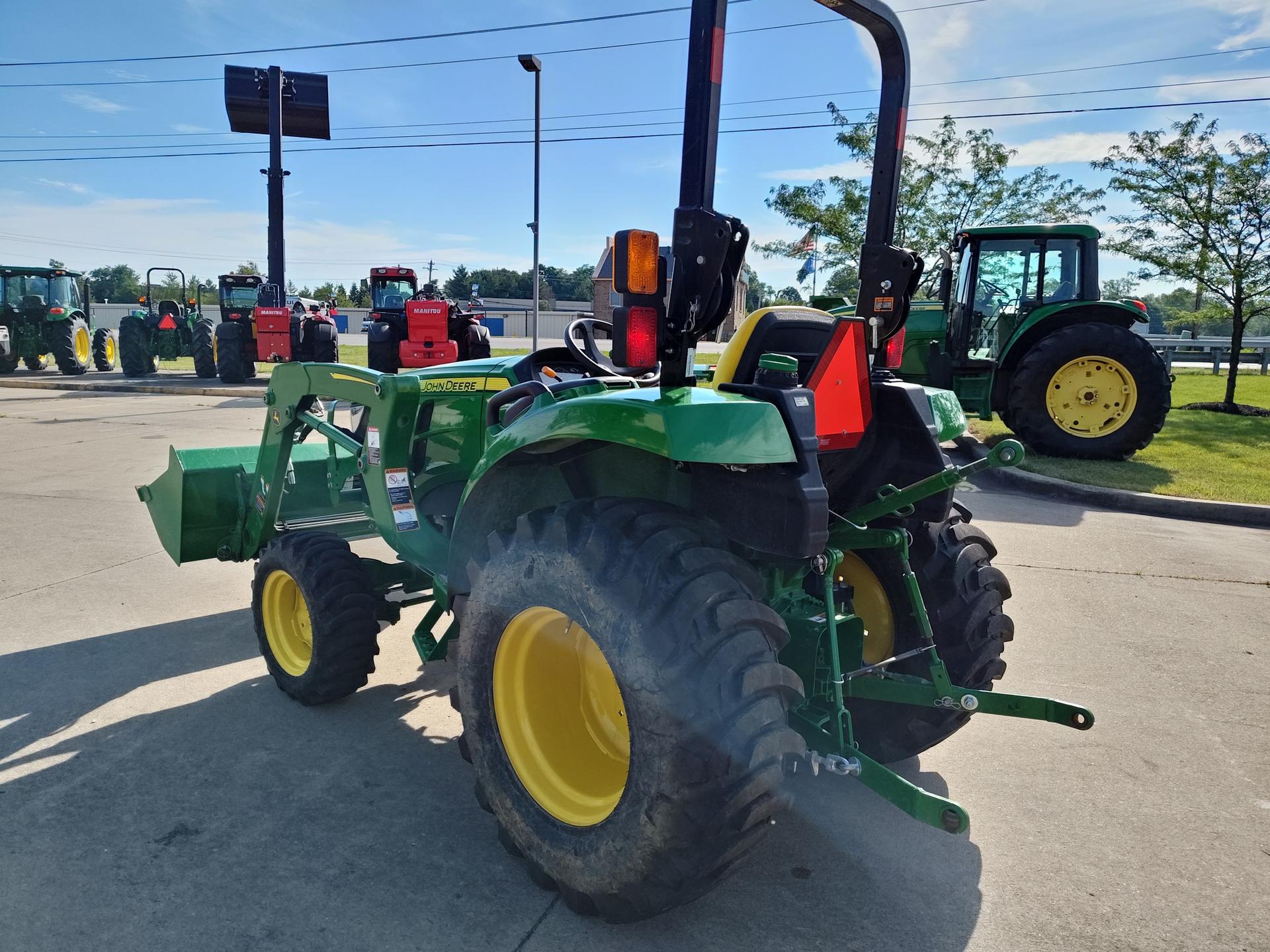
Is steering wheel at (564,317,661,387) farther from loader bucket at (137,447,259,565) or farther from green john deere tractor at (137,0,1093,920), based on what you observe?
loader bucket at (137,447,259,565)

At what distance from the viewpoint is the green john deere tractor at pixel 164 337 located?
19.4 metres

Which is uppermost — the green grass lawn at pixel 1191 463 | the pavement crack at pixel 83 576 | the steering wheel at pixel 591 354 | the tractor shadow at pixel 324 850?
the steering wheel at pixel 591 354

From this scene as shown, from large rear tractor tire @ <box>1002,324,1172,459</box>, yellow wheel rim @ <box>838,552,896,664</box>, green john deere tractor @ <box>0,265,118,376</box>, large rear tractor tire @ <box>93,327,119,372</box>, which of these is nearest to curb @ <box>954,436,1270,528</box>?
large rear tractor tire @ <box>1002,324,1172,459</box>

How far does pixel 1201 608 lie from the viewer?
5047mm

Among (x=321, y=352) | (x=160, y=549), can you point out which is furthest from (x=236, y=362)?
(x=160, y=549)

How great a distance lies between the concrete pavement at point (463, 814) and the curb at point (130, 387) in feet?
41.4

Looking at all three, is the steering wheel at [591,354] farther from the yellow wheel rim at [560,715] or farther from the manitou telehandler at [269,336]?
the manitou telehandler at [269,336]

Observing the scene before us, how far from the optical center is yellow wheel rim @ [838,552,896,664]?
3.22 m

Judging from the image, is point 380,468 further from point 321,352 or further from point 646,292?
point 321,352

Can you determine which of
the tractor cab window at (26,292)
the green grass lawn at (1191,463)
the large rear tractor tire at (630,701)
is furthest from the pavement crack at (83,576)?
the tractor cab window at (26,292)

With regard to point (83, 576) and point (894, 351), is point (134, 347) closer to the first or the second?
point (83, 576)

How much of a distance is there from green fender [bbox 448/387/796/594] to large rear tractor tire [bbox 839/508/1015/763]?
3.37ft

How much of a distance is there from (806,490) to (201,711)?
9.19 feet

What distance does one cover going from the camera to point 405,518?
12.3 feet
